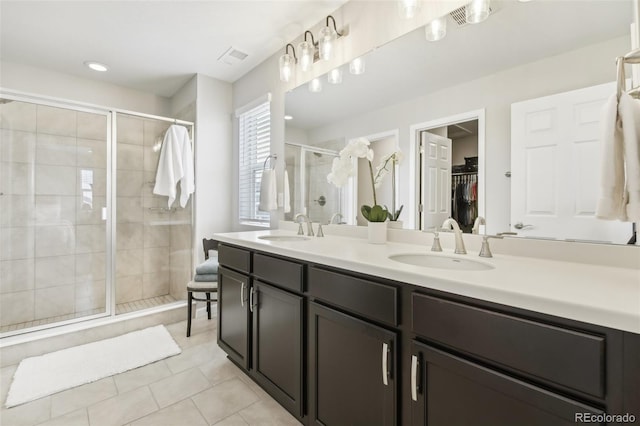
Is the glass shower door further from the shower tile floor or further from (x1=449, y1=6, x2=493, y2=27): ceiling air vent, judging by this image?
(x1=449, y1=6, x2=493, y2=27): ceiling air vent

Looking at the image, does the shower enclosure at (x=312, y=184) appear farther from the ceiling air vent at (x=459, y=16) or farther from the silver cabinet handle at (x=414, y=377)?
the silver cabinet handle at (x=414, y=377)

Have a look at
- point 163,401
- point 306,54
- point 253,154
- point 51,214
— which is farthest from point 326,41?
point 51,214

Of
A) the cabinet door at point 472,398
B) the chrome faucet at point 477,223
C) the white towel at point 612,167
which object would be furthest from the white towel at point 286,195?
the white towel at point 612,167

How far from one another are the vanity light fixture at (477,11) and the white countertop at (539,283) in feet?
3.54

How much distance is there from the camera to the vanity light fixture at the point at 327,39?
1986 millimetres

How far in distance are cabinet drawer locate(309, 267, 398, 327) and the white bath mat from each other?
1.60 meters

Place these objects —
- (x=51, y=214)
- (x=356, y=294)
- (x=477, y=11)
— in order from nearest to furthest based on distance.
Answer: (x=356, y=294) → (x=477, y=11) → (x=51, y=214)

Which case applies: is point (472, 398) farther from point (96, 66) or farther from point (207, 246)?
point (96, 66)

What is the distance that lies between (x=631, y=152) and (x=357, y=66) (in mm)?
1522

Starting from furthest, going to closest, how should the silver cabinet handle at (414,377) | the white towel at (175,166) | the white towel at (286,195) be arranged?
the white towel at (175,166) < the white towel at (286,195) < the silver cabinet handle at (414,377)

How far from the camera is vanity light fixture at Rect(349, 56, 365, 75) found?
6.22ft

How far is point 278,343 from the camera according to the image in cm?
152

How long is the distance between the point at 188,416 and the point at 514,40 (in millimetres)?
2395

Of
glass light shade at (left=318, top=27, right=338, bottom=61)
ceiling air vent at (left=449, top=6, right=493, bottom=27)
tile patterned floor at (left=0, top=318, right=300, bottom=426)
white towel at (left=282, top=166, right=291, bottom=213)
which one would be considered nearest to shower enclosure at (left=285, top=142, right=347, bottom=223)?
white towel at (left=282, top=166, right=291, bottom=213)
